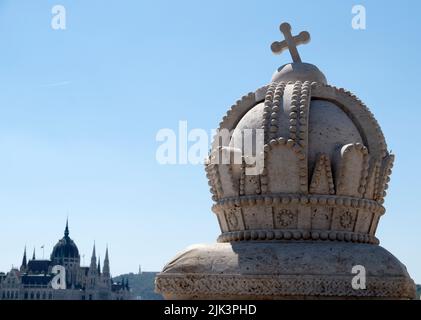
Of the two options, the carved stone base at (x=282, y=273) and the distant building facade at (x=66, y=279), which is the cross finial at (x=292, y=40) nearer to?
the carved stone base at (x=282, y=273)

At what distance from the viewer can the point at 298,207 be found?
10.1 m

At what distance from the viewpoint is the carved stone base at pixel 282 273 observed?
9.46m

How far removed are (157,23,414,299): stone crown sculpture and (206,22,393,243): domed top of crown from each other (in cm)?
2

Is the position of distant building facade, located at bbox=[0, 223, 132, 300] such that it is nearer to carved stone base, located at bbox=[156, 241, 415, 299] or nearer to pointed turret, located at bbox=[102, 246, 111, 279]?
pointed turret, located at bbox=[102, 246, 111, 279]

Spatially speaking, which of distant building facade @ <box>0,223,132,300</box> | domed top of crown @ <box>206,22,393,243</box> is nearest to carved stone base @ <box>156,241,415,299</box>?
domed top of crown @ <box>206,22,393,243</box>

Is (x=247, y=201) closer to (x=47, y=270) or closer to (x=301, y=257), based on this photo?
(x=301, y=257)

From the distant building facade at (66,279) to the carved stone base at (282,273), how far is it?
115476 millimetres

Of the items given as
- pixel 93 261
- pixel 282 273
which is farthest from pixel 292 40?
pixel 93 261

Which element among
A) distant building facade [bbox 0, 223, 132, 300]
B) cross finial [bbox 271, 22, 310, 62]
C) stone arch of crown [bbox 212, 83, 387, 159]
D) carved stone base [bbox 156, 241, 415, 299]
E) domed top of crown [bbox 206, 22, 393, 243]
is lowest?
carved stone base [bbox 156, 241, 415, 299]

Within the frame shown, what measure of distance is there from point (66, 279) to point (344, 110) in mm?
116983

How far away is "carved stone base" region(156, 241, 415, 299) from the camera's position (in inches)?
372

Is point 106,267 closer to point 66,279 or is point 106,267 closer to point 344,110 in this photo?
point 66,279
